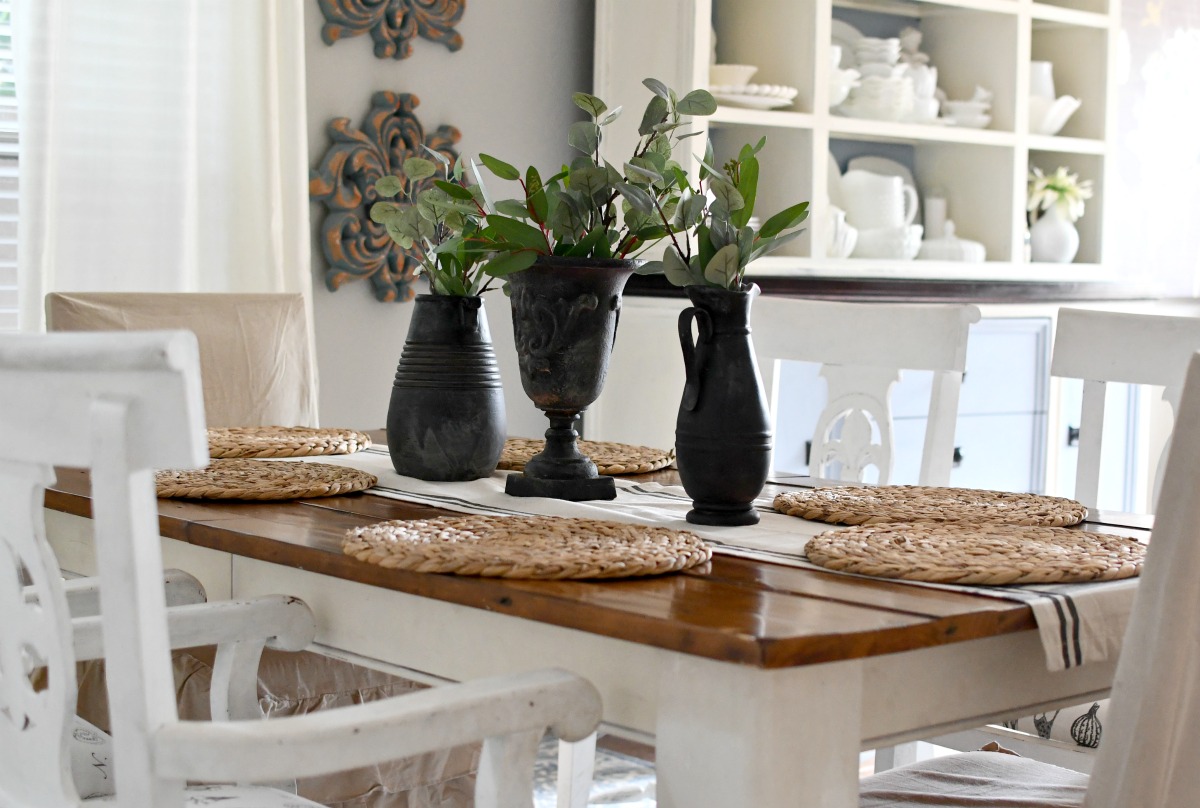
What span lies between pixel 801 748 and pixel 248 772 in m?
0.35

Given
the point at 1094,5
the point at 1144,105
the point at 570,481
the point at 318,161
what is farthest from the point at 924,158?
the point at 570,481

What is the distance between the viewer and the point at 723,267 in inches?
50.7

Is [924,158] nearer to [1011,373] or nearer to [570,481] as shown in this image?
[1011,373]

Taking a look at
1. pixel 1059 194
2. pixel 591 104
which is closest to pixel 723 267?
pixel 591 104

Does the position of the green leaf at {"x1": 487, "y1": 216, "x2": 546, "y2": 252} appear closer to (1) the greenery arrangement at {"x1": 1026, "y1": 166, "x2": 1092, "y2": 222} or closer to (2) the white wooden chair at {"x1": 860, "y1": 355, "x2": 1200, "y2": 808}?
(2) the white wooden chair at {"x1": 860, "y1": 355, "x2": 1200, "y2": 808}

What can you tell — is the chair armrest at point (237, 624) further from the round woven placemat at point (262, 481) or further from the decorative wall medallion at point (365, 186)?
the decorative wall medallion at point (365, 186)

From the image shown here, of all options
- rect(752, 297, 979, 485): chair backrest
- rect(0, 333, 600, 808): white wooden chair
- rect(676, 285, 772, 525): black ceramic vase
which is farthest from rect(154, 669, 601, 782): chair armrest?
rect(752, 297, 979, 485): chair backrest

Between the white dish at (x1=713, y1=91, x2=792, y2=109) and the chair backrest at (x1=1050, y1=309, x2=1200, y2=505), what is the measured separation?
1.37 meters

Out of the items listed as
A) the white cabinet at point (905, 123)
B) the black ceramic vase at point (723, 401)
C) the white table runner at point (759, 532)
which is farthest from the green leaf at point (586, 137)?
the white cabinet at point (905, 123)

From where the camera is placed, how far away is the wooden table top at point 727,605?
0.89m

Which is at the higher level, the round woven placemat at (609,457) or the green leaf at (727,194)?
the green leaf at (727,194)

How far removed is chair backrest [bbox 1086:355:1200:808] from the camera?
92 centimetres

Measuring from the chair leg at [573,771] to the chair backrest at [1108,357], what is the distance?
735 millimetres

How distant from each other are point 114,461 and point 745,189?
0.69 m
